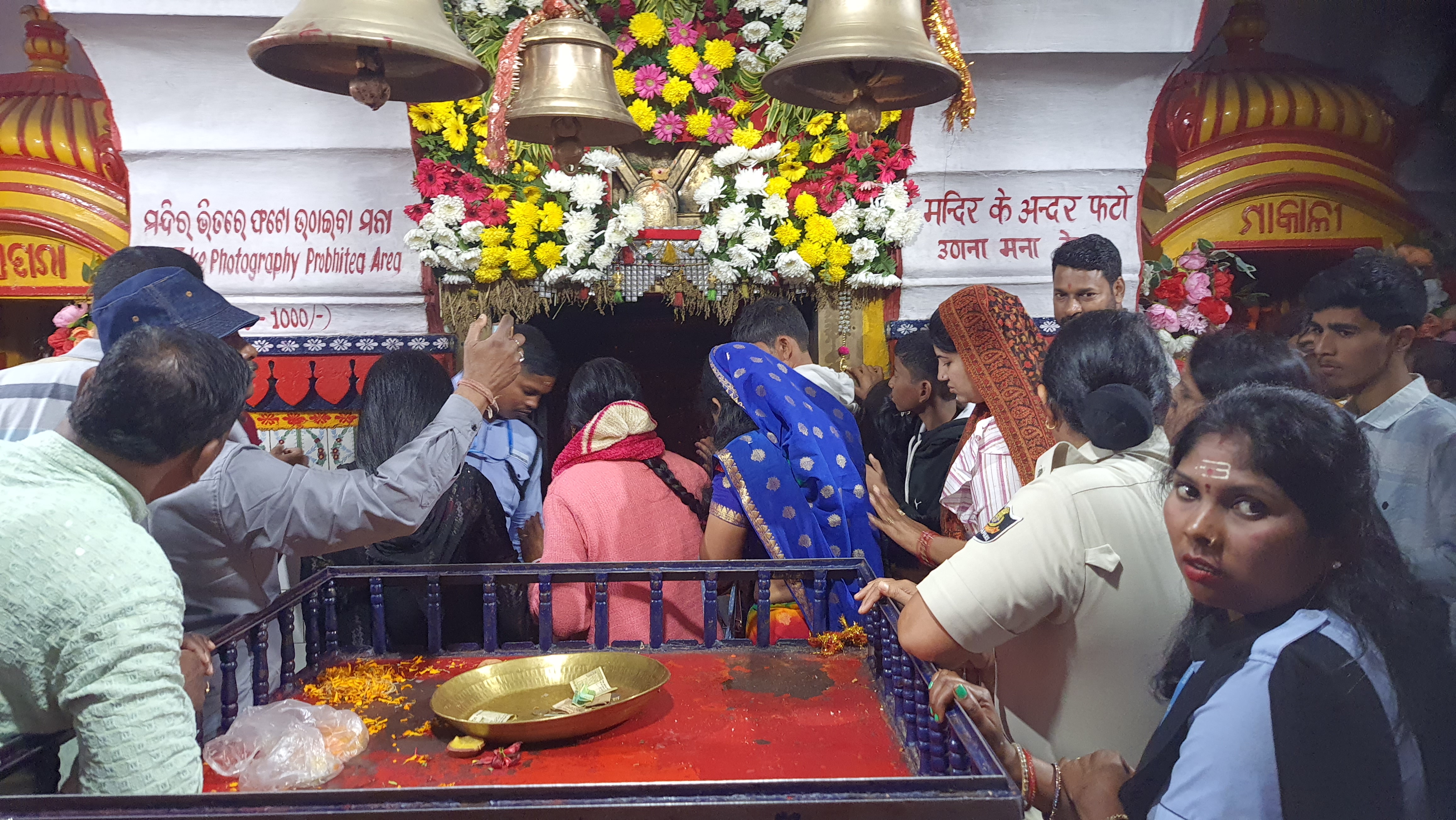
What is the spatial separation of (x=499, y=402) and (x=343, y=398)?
1.60 meters

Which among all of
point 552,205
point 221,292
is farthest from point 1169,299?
point 221,292

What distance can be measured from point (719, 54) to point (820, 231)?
3.20ft

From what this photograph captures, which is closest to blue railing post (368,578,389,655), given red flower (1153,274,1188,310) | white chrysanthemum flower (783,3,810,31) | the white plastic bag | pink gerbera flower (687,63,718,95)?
the white plastic bag

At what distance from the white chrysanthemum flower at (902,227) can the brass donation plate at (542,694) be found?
2917 mm

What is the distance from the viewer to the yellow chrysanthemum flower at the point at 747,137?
4.25 m

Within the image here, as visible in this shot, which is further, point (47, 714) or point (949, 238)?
point (949, 238)

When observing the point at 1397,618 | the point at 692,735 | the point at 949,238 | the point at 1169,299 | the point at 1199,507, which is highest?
the point at 949,238

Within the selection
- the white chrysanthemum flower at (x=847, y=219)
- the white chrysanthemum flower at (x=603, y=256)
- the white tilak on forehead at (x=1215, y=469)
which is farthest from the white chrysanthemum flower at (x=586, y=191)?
the white tilak on forehead at (x=1215, y=469)

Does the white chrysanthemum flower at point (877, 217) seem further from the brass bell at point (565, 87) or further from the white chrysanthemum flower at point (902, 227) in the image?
the brass bell at point (565, 87)

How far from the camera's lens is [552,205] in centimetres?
413

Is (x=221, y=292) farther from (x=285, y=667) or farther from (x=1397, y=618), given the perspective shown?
(x=1397, y=618)

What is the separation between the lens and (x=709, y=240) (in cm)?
416

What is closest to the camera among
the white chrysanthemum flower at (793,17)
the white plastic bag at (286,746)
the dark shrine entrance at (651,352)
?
the white plastic bag at (286,746)

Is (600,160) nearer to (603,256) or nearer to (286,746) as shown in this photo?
(603,256)
